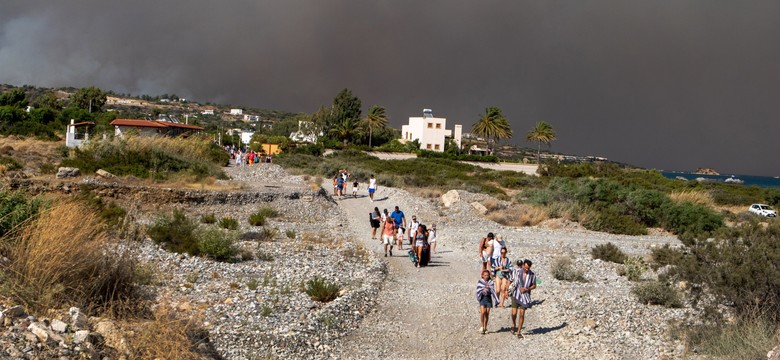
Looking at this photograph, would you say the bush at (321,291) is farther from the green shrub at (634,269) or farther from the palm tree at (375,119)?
the palm tree at (375,119)

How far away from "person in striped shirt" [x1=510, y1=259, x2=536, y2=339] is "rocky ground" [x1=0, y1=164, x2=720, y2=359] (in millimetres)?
351

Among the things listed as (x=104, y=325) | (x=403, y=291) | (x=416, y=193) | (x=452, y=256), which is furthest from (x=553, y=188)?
(x=104, y=325)

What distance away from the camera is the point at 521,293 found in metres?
12.3

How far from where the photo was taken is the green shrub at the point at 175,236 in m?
18.0

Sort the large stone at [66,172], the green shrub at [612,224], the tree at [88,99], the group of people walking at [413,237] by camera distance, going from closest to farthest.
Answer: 1. the group of people walking at [413,237]
2. the large stone at [66,172]
3. the green shrub at [612,224]
4. the tree at [88,99]

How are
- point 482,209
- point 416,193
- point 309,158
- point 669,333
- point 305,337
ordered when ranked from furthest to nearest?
point 309,158 < point 416,193 < point 482,209 < point 669,333 < point 305,337

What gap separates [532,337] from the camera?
40.8 feet

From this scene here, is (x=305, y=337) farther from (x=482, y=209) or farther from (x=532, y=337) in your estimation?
(x=482, y=209)

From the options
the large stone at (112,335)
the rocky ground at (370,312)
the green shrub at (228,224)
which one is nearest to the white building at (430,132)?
the green shrub at (228,224)

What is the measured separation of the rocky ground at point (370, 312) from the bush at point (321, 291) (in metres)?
0.26

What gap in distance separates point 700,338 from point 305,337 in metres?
7.12

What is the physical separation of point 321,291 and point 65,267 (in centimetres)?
600

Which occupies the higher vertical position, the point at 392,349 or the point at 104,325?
the point at 104,325

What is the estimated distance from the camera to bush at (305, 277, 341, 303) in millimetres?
13766
